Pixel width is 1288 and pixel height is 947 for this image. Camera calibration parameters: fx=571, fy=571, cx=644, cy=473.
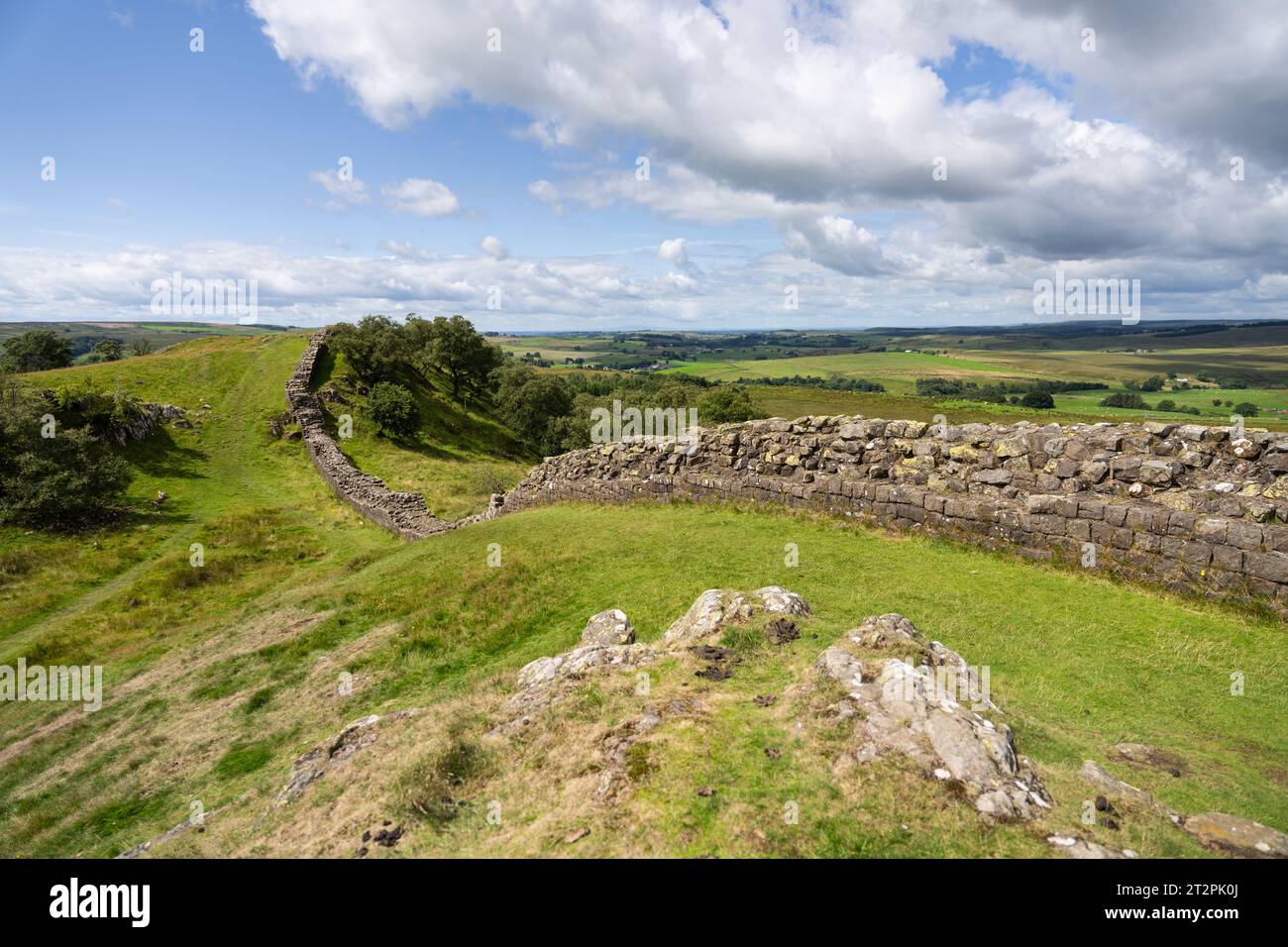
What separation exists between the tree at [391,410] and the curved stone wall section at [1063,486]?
3554 centimetres

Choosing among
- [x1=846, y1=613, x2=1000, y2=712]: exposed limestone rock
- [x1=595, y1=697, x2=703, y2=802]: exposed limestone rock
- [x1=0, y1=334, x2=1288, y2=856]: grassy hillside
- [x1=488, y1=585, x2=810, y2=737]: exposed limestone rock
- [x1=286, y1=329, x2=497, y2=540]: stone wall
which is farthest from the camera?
[x1=286, y1=329, x2=497, y2=540]: stone wall

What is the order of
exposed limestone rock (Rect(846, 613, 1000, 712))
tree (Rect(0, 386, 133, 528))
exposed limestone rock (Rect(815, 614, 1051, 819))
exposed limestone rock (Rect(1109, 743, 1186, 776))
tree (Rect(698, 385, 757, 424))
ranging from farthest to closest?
1. tree (Rect(698, 385, 757, 424))
2. tree (Rect(0, 386, 133, 528))
3. exposed limestone rock (Rect(846, 613, 1000, 712))
4. exposed limestone rock (Rect(1109, 743, 1186, 776))
5. exposed limestone rock (Rect(815, 614, 1051, 819))

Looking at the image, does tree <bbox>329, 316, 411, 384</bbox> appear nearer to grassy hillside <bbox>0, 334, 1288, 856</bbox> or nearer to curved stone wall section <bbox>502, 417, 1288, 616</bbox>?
grassy hillside <bbox>0, 334, 1288, 856</bbox>

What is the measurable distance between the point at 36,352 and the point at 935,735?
9473 centimetres

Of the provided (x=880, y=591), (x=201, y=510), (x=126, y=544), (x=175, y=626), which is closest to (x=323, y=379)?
(x=201, y=510)

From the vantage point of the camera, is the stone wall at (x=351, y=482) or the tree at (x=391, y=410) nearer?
the stone wall at (x=351, y=482)

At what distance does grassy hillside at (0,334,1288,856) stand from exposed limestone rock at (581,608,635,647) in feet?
1.71

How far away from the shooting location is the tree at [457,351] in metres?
64.8

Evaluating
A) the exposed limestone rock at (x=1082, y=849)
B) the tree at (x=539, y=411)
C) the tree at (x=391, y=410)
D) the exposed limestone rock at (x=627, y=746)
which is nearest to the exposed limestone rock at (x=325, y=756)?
the exposed limestone rock at (x=627, y=746)

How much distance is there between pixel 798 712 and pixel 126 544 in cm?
2981

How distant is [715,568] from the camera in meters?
12.5

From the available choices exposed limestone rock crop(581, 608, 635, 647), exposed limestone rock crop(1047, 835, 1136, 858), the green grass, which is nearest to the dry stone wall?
exposed limestone rock crop(581, 608, 635, 647)

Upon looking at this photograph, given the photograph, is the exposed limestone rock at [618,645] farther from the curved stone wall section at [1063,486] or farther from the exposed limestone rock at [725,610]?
the curved stone wall section at [1063,486]

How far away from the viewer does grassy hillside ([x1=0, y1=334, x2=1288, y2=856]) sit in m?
4.80
